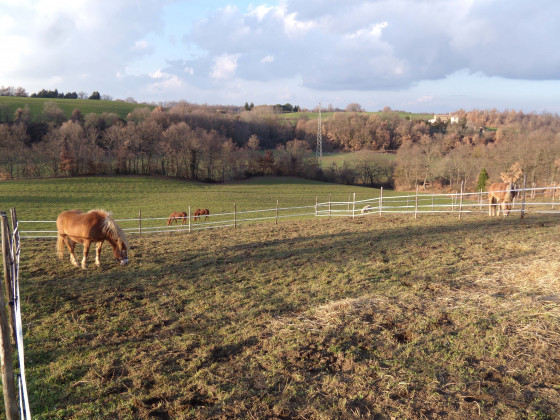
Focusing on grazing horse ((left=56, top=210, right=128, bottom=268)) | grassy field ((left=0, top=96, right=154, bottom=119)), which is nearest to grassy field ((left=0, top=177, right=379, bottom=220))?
grazing horse ((left=56, top=210, right=128, bottom=268))

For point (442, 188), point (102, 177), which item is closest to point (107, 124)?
point (102, 177)

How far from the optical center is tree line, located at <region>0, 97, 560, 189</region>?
34.2m

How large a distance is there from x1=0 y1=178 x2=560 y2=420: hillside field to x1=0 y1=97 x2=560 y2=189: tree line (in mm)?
30861

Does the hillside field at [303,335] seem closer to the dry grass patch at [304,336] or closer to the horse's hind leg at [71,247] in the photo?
the dry grass patch at [304,336]

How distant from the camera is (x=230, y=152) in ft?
141

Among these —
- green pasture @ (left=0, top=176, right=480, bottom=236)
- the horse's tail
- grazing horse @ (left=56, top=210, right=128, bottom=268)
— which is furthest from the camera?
green pasture @ (left=0, top=176, right=480, bottom=236)

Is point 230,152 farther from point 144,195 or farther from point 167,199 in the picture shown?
point 167,199

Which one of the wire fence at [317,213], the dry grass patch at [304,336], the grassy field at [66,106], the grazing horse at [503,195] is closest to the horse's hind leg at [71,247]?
the dry grass patch at [304,336]

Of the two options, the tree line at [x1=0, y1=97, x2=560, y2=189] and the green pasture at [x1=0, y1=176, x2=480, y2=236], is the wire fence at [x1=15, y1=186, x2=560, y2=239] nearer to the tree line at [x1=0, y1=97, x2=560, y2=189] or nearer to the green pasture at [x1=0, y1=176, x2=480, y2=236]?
the green pasture at [x1=0, y1=176, x2=480, y2=236]

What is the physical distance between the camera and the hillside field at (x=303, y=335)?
2951 millimetres

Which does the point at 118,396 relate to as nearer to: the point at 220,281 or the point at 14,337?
the point at 14,337

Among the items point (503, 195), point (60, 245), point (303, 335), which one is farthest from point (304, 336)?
point (503, 195)

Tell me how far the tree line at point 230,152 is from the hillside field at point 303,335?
1215 inches

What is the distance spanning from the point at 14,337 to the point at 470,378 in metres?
4.80
